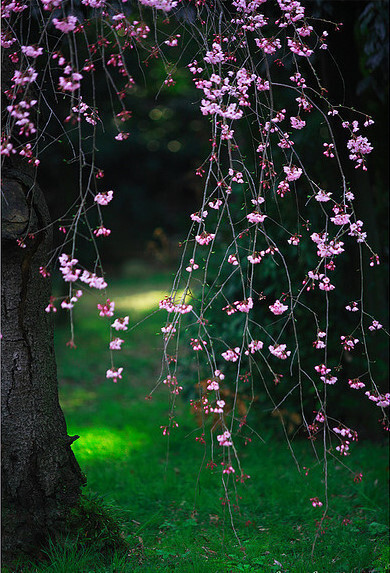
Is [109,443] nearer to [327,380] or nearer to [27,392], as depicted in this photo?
[27,392]

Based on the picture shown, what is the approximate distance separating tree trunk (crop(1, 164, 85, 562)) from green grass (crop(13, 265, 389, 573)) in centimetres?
15

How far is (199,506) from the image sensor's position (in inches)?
132

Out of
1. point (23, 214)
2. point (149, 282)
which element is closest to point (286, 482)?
point (23, 214)

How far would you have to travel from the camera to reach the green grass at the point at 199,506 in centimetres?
253

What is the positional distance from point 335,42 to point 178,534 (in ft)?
10.3

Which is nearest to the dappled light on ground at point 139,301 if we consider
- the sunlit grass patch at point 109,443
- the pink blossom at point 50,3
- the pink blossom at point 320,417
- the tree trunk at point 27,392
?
the sunlit grass patch at point 109,443

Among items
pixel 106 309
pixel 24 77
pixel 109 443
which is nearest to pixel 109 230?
pixel 106 309

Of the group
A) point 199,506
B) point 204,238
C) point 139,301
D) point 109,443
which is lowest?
point 199,506

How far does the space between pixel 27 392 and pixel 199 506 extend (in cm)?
141

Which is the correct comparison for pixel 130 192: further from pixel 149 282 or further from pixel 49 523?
pixel 49 523

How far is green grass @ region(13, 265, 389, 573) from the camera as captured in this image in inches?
99.7

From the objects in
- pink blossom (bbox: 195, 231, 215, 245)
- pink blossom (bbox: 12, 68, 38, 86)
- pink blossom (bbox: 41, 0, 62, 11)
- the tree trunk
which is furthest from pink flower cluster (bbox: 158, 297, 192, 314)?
pink blossom (bbox: 41, 0, 62, 11)

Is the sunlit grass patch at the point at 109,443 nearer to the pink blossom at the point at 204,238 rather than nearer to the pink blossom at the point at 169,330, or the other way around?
the pink blossom at the point at 169,330

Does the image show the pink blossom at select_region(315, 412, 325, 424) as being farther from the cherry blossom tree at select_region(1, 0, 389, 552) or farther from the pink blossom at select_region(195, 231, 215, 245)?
the pink blossom at select_region(195, 231, 215, 245)
